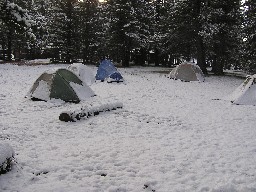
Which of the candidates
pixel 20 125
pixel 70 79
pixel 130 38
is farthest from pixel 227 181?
pixel 130 38

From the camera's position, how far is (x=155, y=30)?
117ft

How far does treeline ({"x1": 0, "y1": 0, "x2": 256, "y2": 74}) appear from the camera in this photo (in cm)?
2352

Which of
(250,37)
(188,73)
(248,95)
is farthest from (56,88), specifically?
(250,37)

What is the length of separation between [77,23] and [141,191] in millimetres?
31678

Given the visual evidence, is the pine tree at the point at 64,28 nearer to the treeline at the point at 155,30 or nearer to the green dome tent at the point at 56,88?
the treeline at the point at 155,30

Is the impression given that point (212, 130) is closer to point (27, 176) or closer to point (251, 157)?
point (251, 157)

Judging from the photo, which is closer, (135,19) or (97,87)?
(97,87)

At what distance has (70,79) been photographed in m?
11.9

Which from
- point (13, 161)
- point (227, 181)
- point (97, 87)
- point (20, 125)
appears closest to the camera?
point (227, 181)

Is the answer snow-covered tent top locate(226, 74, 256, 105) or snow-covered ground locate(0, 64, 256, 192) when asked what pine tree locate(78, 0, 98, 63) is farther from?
snow-covered ground locate(0, 64, 256, 192)

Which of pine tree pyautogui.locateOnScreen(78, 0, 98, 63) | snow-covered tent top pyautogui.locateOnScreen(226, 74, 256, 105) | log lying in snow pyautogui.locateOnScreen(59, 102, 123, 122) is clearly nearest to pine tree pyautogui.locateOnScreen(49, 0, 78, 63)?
pine tree pyautogui.locateOnScreen(78, 0, 98, 63)

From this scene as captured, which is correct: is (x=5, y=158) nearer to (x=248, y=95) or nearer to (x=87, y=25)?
(x=248, y=95)

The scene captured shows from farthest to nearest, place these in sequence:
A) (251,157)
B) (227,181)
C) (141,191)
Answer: (251,157) < (227,181) < (141,191)

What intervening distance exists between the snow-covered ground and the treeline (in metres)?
9.46
